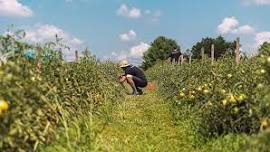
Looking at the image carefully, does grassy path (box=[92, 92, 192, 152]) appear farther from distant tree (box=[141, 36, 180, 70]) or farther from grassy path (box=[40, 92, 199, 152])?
distant tree (box=[141, 36, 180, 70])

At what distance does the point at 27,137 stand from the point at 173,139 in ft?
14.8

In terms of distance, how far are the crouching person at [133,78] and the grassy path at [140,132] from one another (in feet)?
18.8

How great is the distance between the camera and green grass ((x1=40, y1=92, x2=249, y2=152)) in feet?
19.2

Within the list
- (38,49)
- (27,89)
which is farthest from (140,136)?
(27,89)

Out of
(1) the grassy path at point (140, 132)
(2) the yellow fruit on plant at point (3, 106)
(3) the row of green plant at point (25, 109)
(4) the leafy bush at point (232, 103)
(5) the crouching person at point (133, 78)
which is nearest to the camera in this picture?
(2) the yellow fruit on plant at point (3, 106)

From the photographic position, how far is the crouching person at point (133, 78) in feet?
64.6

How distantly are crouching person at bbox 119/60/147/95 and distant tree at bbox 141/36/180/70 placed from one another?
46.8 m

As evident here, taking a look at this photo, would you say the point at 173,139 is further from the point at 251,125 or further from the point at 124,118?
the point at 124,118

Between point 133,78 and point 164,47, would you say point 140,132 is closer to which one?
point 133,78

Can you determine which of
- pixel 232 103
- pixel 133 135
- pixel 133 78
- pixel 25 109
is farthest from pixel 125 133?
pixel 133 78

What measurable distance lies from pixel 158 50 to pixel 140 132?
59804 mm

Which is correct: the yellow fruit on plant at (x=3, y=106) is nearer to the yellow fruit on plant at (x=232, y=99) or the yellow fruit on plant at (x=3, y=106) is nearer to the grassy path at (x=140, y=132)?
the grassy path at (x=140, y=132)

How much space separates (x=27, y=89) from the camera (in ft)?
17.1

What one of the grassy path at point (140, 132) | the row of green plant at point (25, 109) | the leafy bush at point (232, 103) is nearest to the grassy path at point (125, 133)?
the grassy path at point (140, 132)
